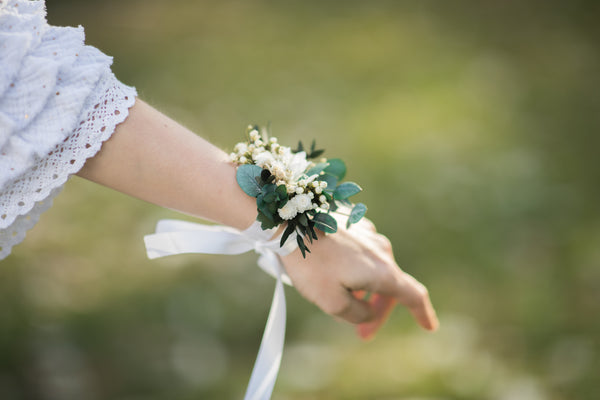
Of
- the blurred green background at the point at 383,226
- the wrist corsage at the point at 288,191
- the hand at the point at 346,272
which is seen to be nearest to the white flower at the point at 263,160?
the wrist corsage at the point at 288,191

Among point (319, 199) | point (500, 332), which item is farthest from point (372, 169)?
point (319, 199)

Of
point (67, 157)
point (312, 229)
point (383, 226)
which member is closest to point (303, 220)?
point (312, 229)

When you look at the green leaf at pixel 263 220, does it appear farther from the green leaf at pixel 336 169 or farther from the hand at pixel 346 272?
the green leaf at pixel 336 169

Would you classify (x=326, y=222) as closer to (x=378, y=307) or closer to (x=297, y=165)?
(x=297, y=165)

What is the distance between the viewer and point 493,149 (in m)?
3.58

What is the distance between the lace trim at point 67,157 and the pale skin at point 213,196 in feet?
0.10

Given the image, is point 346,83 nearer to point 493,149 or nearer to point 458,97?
point 458,97

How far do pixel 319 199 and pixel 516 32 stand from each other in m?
4.42

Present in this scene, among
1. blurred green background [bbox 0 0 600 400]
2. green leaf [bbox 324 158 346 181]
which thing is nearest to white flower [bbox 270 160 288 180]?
green leaf [bbox 324 158 346 181]

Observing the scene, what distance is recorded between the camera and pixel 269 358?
51.5 inches

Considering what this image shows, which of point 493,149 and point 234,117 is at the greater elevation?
point 493,149

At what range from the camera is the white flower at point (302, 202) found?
120 centimetres

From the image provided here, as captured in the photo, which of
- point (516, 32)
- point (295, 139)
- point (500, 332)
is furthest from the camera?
point (516, 32)

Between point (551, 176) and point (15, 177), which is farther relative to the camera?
point (551, 176)
